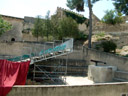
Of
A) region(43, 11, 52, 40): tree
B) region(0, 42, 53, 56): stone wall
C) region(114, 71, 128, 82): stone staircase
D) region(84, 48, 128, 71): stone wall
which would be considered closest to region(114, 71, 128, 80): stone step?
region(114, 71, 128, 82): stone staircase

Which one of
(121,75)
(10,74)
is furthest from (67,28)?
(10,74)

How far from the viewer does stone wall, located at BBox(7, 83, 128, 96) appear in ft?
15.9

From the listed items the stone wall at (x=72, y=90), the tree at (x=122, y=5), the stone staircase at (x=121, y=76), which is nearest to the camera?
the stone wall at (x=72, y=90)

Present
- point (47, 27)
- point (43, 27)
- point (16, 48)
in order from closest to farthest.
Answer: point (16, 48)
point (47, 27)
point (43, 27)

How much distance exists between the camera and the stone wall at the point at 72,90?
4840 mm

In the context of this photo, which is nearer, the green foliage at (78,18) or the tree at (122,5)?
the tree at (122,5)

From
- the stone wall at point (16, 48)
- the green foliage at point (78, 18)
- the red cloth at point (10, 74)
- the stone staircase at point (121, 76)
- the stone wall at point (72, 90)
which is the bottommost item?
the stone staircase at point (121, 76)

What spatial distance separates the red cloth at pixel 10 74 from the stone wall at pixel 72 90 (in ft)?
1.02

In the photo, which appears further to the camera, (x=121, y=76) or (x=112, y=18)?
(x=112, y=18)

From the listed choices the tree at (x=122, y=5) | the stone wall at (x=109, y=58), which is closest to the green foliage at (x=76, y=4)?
the tree at (x=122, y=5)

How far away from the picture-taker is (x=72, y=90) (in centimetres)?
524

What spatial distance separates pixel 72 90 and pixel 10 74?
10.5ft

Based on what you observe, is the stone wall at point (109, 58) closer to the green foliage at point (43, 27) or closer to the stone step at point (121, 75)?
the stone step at point (121, 75)

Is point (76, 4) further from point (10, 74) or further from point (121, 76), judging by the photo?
point (10, 74)
